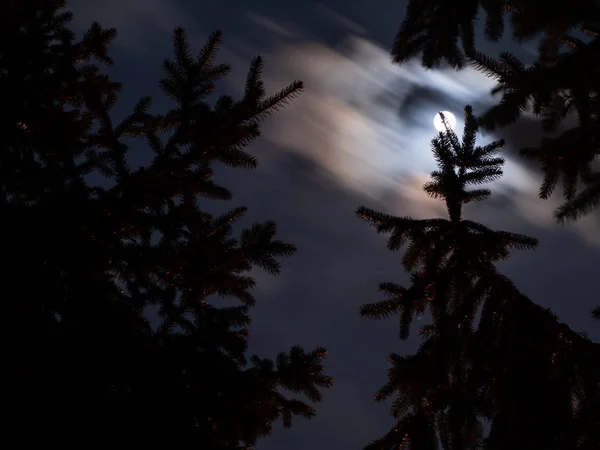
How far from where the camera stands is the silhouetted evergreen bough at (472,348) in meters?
3.36

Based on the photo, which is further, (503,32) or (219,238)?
(219,238)

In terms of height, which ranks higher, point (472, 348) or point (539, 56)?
point (539, 56)

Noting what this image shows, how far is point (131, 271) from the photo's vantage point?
15.7 ft

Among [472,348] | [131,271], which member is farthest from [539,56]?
[131,271]

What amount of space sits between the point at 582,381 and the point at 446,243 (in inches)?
64.1

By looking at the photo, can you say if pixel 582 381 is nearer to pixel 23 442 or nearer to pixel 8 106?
pixel 23 442

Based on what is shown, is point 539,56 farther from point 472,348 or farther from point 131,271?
point 131,271

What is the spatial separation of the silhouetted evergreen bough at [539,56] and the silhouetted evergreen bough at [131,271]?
55.8 inches

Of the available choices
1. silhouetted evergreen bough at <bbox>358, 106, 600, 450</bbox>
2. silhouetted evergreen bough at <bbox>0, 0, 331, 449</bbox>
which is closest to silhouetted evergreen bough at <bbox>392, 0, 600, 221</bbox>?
silhouetted evergreen bough at <bbox>358, 106, 600, 450</bbox>

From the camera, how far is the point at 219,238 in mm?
4727

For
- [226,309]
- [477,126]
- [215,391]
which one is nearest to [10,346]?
[215,391]

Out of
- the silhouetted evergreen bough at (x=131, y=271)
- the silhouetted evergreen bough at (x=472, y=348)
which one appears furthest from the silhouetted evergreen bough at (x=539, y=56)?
the silhouetted evergreen bough at (x=131, y=271)

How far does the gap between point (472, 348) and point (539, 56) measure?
253 centimetres

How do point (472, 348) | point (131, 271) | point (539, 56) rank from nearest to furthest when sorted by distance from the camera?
point (539, 56)
point (472, 348)
point (131, 271)
